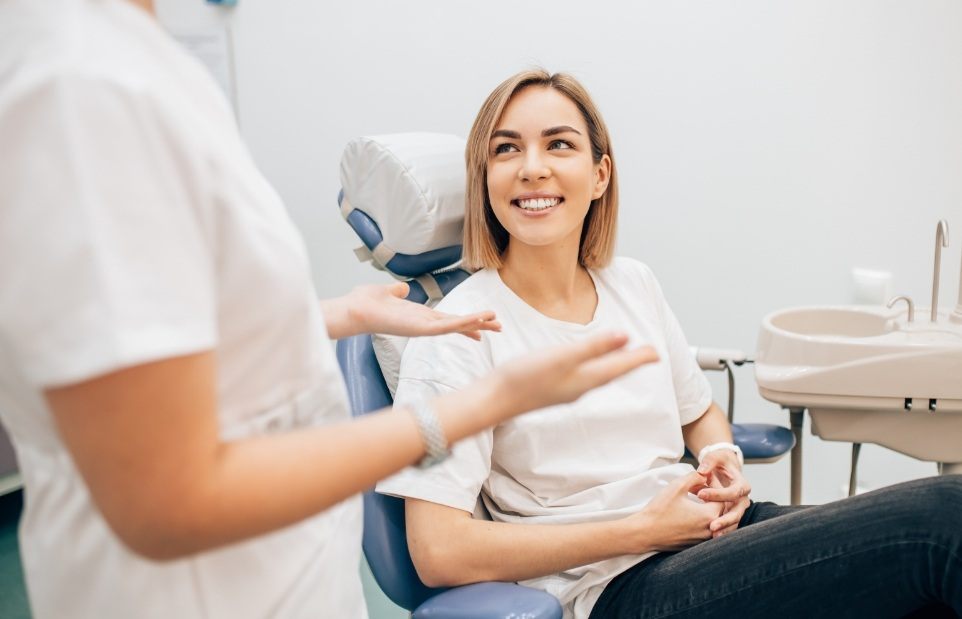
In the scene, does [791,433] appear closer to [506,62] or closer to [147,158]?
[506,62]

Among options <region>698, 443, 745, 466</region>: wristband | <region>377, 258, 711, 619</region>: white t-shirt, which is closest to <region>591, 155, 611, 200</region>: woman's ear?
<region>377, 258, 711, 619</region>: white t-shirt

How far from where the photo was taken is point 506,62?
2064 mm

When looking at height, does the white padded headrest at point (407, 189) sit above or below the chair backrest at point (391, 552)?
above

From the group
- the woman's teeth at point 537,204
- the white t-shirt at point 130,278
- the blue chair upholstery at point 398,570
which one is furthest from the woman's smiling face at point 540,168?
the white t-shirt at point 130,278

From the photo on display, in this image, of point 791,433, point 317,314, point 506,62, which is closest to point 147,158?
point 317,314

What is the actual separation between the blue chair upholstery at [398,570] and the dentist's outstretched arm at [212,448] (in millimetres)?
482

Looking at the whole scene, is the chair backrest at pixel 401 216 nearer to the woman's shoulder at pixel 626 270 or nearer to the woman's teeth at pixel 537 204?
the woman's teeth at pixel 537 204

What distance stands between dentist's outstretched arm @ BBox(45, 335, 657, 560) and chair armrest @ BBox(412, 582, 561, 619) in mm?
477

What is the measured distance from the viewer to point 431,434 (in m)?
0.56

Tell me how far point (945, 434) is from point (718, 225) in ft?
2.44

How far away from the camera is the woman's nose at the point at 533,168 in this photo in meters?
1.35

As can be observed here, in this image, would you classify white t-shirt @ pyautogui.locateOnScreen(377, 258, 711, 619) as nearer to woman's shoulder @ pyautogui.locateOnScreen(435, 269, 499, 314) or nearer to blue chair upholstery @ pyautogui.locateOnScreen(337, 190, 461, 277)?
woman's shoulder @ pyautogui.locateOnScreen(435, 269, 499, 314)

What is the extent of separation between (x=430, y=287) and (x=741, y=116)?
0.93 m

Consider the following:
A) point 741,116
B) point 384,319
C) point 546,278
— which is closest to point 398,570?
point 384,319
